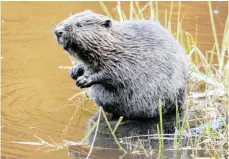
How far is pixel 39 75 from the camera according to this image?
5.32 m

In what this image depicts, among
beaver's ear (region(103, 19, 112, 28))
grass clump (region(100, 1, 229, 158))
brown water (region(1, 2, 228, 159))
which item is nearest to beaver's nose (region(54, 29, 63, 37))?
beaver's ear (region(103, 19, 112, 28))

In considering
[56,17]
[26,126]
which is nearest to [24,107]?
[26,126]

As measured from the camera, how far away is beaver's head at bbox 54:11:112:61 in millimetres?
Result: 4125

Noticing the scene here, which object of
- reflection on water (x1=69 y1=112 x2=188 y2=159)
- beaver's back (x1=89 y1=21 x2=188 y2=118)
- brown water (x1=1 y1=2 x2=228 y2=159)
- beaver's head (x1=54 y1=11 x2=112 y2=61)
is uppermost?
beaver's head (x1=54 y1=11 x2=112 y2=61)

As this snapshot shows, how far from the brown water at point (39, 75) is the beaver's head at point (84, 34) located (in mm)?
511

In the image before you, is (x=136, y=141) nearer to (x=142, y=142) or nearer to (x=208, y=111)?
(x=142, y=142)

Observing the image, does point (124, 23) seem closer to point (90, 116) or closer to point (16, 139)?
point (90, 116)

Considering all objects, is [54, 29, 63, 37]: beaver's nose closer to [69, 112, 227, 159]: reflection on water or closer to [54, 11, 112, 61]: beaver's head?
[54, 11, 112, 61]: beaver's head

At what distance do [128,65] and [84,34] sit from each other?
40cm

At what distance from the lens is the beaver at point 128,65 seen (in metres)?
4.23

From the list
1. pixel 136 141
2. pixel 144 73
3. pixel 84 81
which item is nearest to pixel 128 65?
pixel 144 73

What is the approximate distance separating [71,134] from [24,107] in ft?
1.87

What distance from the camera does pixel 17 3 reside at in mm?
7754

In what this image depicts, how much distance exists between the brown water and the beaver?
0.31 m
